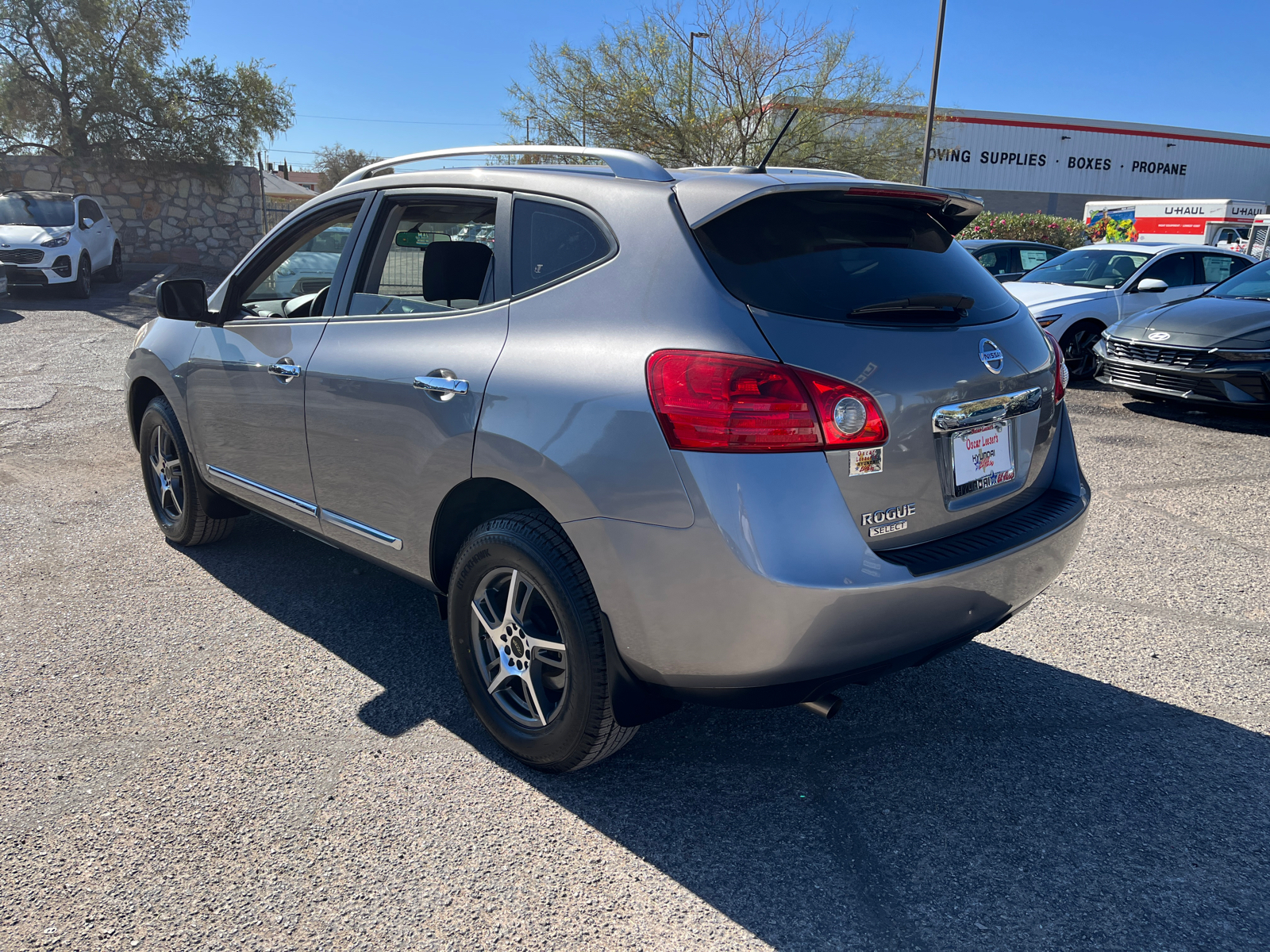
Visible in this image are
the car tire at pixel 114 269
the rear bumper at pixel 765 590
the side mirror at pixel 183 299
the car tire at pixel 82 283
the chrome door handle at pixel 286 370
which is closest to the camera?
the rear bumper at pixel 765 590

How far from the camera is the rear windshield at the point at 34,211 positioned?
57.2 feet

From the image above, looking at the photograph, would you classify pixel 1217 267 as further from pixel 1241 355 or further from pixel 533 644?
pixel 533 644

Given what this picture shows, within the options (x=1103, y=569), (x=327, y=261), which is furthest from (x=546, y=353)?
(x=1103, y=569)

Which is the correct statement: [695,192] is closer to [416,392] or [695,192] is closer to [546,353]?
[546,353]

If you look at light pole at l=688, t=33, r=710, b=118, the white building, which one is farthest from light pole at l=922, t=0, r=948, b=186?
the white building

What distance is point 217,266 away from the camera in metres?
24.4

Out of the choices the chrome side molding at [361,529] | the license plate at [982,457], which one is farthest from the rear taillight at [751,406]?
the chrome side molding at [361,529]

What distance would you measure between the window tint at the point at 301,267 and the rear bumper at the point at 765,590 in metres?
1.92

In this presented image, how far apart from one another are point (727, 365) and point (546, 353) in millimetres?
576

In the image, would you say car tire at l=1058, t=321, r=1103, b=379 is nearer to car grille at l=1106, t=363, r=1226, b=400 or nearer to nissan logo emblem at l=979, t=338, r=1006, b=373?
car grille at l=1106, t=363, r=1226, b=400

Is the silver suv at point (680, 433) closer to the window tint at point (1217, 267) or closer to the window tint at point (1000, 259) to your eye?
the window tint at point (1217, 267)

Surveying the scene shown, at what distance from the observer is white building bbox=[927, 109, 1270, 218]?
46.0 m

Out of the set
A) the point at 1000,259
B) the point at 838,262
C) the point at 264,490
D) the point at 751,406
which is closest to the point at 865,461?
the point at 751,406

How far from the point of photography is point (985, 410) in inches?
101
